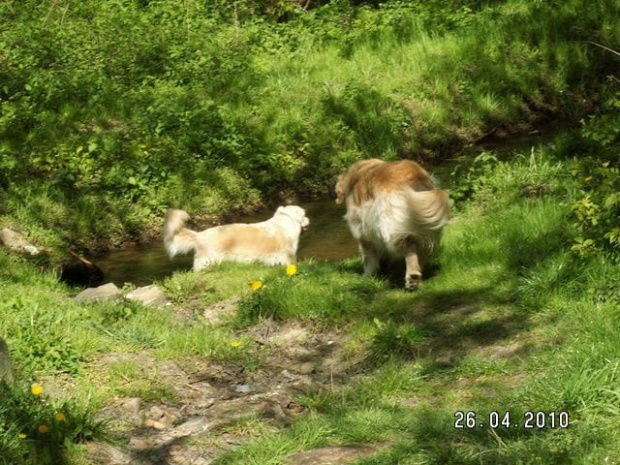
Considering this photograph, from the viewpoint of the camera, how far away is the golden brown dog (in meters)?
7.38

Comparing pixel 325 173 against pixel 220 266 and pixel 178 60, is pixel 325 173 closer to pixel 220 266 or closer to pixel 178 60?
pixel 178 60

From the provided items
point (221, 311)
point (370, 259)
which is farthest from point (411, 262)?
point (221, 311)

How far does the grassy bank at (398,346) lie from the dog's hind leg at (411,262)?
0.35 feet

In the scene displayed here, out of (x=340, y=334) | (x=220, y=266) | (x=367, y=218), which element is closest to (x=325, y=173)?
(x=220, y=266)

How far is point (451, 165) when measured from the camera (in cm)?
1337

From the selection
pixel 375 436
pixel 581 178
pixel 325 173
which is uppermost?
pixel 581 178

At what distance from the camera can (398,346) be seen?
669 centimetres

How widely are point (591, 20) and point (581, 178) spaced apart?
9.42m

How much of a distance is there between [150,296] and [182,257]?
2.63m

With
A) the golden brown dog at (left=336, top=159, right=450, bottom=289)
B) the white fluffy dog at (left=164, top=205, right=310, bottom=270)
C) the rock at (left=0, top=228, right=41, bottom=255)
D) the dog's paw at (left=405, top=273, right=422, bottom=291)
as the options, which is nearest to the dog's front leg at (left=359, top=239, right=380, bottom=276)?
the golden brown dog at (left=336, top=159, right=450, bottom=289)

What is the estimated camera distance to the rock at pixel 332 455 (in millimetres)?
4965

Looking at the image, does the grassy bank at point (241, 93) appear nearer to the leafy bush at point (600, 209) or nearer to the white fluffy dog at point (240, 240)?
the white fluffy dog at point (240, 240)

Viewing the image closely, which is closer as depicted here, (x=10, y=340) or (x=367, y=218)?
(x=10, y=340)

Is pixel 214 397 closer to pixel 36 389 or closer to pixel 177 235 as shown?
pixel 36 389
